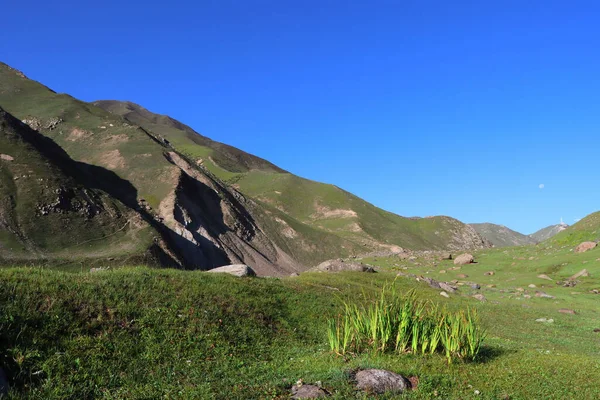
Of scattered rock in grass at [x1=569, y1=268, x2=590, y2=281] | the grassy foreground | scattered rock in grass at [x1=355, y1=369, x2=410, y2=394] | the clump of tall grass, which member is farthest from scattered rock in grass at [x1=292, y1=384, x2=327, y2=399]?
scattered rock in grass at [x1=569, y1=268, x2=590, y2=281]

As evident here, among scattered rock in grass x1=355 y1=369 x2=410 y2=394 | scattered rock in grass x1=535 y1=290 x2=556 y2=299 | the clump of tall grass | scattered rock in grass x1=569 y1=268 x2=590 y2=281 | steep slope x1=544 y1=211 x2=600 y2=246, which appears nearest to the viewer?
scattered rock in grass x1=355 y1=369 x2=410 y2=394

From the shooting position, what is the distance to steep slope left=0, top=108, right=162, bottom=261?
53203 mm

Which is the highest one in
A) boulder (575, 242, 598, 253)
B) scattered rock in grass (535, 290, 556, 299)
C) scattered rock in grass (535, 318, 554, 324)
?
boulder (575, 242, 598, 253)

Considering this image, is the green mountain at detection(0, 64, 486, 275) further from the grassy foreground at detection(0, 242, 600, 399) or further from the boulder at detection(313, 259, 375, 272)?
the grassy foreground at detection(0, 242, 600, 399)

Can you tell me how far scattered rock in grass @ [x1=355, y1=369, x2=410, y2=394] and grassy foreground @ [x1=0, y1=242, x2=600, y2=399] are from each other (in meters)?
0.36

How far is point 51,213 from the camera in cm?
5838

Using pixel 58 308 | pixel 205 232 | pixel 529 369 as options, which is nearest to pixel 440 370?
pixel 529 369

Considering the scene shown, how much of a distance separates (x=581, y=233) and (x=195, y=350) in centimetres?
6492

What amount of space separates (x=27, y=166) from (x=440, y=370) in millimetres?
69144

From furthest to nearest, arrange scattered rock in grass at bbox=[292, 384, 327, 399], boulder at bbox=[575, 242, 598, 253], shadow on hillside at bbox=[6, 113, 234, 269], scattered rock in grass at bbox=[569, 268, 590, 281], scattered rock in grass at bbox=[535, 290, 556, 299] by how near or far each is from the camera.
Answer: shadow on hillside at bbox=[6, 113, 234, 269] < boulder at bbox=[575, 242, 598, 253] < scattered rock in grass at bbox=[569, 268, 590, 281] < scattered rock in grass at bbox=[535, 290, 556, 299] < scattered rock in grass at bbox=[292, 384, 327, 399]

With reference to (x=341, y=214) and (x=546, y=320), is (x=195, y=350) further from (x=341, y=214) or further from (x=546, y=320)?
(x=341, y=214)

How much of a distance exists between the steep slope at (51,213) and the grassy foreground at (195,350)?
138ft

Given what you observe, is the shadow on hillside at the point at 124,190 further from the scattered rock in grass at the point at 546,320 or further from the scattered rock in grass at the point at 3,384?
the scattered rock in grass at the point at 3,384

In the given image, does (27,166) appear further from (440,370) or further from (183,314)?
(440,370)
